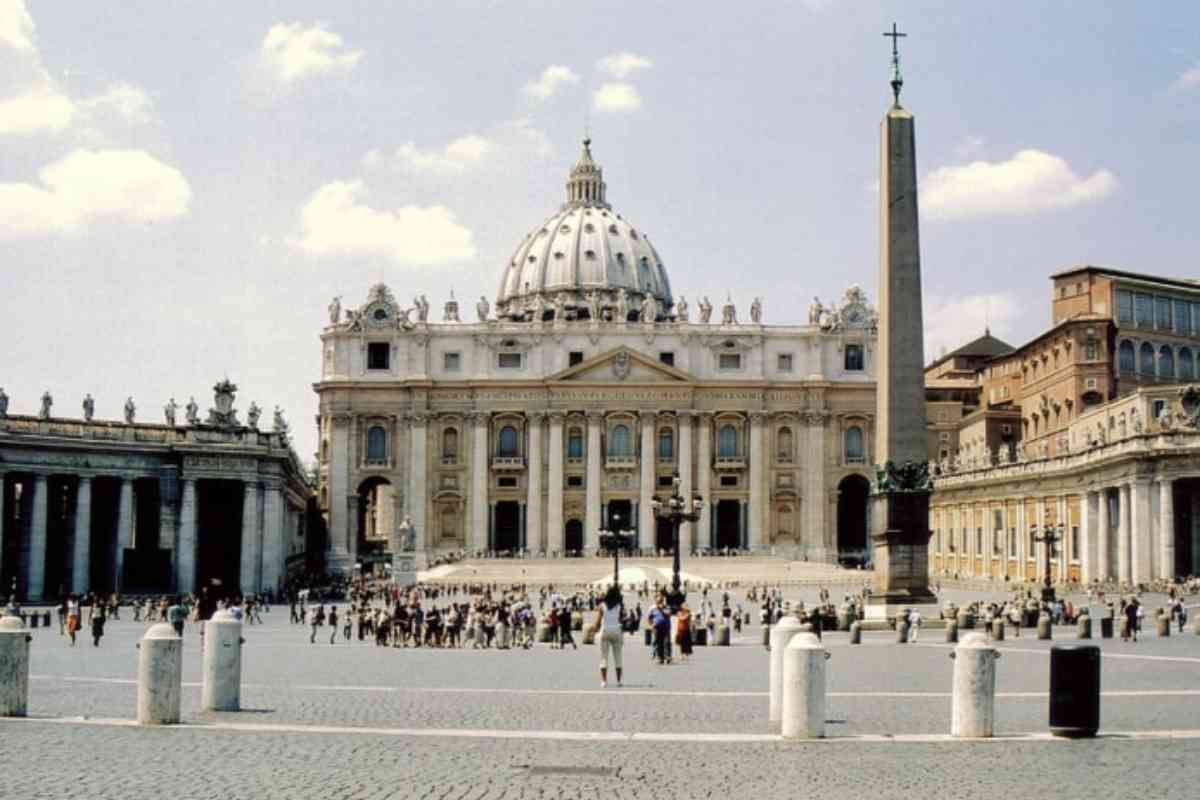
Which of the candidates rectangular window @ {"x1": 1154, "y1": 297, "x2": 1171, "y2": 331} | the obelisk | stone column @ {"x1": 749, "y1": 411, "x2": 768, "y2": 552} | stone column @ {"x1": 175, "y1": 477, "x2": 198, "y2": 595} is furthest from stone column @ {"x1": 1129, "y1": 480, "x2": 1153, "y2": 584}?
stone column @ {"x1": 749, "y1": 411, "x2": 768, "y2": 552}

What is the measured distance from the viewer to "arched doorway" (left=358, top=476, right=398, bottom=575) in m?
99.9

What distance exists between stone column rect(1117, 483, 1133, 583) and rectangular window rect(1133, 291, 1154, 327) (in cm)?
2229

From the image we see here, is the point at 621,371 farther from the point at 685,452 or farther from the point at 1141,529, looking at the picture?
the point at 1141,529

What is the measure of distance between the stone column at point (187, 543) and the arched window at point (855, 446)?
4968 centimetres

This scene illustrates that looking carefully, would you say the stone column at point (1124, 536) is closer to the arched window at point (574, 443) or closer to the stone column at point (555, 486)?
the stone column at point (555, 486)

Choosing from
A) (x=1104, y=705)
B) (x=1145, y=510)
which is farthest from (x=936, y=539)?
(x=1104, y=705)

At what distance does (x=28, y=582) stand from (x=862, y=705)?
44701 millimetres

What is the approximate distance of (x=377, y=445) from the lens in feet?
326

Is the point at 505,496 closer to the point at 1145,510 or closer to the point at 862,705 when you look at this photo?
the point at 1145,510

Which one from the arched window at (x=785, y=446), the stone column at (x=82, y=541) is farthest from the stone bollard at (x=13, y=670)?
the arched window at (x=785, y=446)

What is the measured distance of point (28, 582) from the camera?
54906mm

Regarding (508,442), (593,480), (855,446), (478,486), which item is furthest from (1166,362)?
(478,486)

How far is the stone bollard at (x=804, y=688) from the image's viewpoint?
1273 centimetres

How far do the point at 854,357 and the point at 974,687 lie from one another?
89.4 metres
